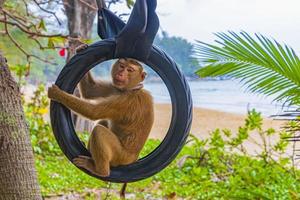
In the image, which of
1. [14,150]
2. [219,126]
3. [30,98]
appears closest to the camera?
[14,150]

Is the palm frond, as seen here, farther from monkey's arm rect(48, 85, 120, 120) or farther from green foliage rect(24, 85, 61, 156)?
green foliage rect(24, 85, 61, 156)

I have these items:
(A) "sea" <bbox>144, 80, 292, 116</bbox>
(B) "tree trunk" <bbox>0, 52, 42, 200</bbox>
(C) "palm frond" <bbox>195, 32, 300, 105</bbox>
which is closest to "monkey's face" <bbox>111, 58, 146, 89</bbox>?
(B) "tree trunk" <bbox>0, 52, 42, 200</bbox>

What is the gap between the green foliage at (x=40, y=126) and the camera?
2.31m

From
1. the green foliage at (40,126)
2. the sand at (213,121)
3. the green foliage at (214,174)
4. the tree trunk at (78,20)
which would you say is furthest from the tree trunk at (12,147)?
the green foliage at (40,126)

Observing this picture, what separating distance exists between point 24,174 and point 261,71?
57 cm

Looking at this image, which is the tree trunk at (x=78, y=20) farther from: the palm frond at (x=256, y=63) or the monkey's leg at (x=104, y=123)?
the monkey's leg at (x=104, y=123)

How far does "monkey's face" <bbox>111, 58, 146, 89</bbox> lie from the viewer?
51 centimetres

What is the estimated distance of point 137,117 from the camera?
0.55m

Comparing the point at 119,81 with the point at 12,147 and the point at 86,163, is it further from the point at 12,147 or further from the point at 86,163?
the point at 12,147

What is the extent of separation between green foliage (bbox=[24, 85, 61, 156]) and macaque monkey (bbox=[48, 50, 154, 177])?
1.73 metres

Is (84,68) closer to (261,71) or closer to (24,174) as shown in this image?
(24,174)

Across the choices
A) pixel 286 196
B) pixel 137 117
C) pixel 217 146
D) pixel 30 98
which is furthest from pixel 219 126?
pixel 137 117

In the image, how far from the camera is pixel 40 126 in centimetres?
242

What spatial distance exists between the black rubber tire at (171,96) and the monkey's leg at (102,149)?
2 cm
